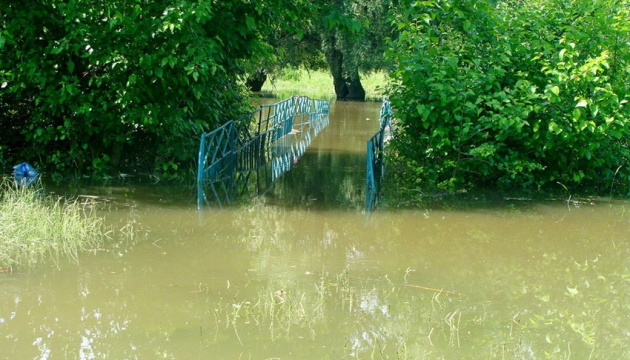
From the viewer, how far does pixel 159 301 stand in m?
5.79

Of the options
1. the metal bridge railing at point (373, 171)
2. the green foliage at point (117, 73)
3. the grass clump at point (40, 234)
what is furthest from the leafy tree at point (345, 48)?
the grass clump at point (40, 234)

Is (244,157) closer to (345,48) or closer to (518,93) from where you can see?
(518,93)

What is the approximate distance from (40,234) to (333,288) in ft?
10.4

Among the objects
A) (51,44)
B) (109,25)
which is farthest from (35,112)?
(109,25)

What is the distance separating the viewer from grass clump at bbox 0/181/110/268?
684 cm

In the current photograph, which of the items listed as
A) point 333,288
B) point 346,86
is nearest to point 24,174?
point 333,288

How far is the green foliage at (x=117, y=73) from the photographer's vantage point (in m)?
10.8

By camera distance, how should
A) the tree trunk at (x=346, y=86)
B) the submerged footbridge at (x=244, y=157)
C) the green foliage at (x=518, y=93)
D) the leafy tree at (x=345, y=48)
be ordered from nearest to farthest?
the green foliage at (x=518, y=93) < the submerged footbridge at (x=244, y=157) < the leafy tree at (x=345, y=48) < the tree trunk at (x=346, y=86)

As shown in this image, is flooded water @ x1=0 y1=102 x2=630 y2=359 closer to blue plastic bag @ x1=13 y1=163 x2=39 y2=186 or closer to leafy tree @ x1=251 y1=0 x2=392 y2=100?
blue plastic bag @ x1=13 y1=163 x2=39 y2=186

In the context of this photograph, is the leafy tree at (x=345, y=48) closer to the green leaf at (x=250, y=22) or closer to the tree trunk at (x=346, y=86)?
the tree trunk at (x=346, y=86)

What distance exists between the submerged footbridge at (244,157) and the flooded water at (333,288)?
1.42 meters

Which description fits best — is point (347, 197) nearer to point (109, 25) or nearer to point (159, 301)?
point (109, 25)

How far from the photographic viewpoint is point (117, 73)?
11344 mm

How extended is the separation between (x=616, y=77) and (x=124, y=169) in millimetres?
8068
